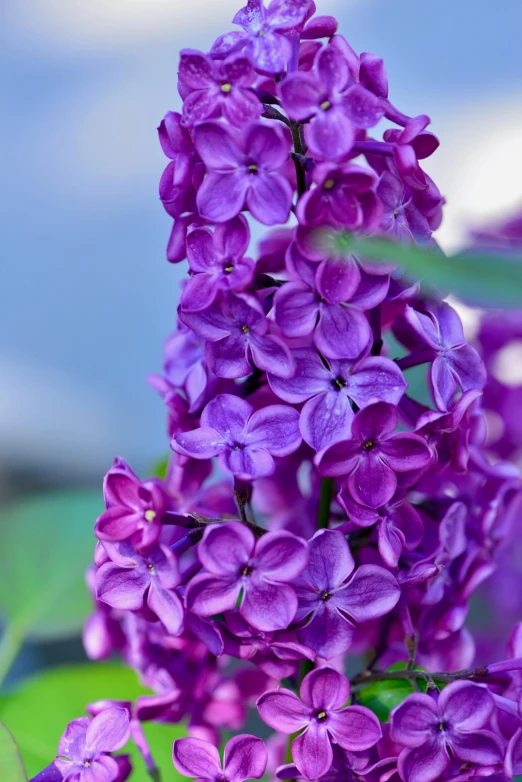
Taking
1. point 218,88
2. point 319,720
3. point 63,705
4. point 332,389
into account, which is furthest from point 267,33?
point 63,705

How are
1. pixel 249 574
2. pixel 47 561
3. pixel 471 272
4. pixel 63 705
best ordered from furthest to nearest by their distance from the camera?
pixel 47 561 < pixel 63 705 < pixel 249 574 < pixel 471 272

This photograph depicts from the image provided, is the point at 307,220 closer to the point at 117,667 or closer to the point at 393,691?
the point at 393,691

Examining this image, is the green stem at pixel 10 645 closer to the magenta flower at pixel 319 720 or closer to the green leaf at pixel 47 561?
the green leaf at pixel 47 561

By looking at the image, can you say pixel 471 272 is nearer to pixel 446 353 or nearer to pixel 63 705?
pixel 446 353

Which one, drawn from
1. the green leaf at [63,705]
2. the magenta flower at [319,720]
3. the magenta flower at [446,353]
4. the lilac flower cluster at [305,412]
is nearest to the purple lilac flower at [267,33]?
the lilac flower cluster at [305,412]

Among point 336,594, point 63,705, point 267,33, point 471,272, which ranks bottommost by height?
point 63,705

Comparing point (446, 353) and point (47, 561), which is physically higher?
point (446, 353)

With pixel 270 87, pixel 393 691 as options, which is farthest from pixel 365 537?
pixel 270 87
